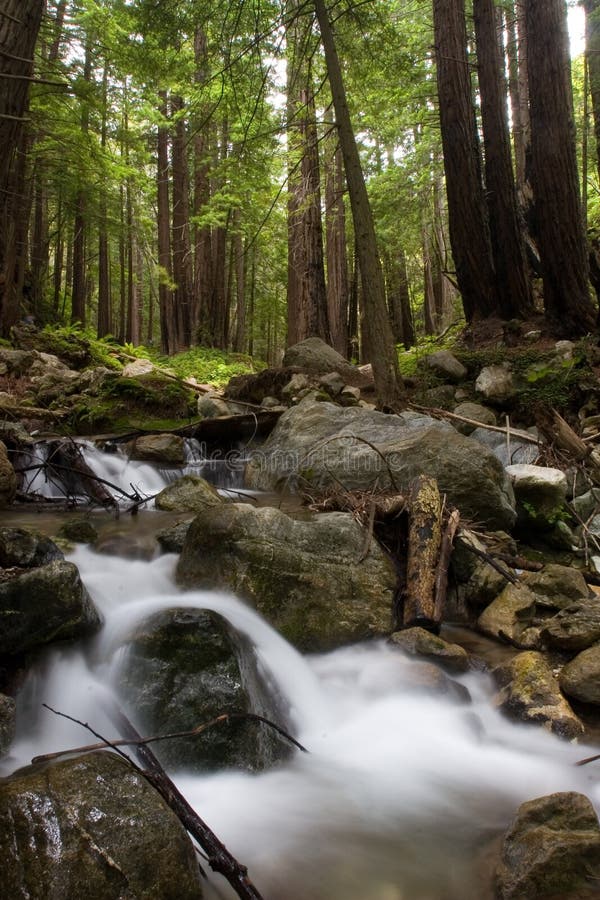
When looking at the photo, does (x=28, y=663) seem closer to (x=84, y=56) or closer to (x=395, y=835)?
(x=395, y=835)

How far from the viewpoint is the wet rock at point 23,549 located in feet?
11.4

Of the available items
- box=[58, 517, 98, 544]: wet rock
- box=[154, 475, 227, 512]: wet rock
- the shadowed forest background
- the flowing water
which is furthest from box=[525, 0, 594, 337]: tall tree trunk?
box=[58, 517, 98, 544]: wet rock

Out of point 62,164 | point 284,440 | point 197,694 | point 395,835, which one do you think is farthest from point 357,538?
point 62,164

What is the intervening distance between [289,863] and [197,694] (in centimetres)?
87

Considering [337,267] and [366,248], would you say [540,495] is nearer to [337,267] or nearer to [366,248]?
[366,248]

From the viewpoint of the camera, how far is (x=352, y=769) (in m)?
2.84

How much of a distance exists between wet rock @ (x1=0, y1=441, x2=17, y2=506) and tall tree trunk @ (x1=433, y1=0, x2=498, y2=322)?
8.69 m

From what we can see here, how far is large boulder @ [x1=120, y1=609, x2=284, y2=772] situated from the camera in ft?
8.68

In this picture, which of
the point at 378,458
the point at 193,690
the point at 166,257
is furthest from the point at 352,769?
the point at 166,257

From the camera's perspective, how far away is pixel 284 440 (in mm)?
7297

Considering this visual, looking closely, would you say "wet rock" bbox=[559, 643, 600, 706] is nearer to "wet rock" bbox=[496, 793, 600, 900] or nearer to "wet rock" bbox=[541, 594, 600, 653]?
"wet rock" bbox=[541, 594, 600, 653]

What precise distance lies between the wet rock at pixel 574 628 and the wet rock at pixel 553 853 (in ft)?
4.60

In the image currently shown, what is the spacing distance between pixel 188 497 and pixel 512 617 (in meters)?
3.68

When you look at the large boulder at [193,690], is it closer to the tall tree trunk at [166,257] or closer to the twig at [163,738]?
the twig at [163,738]
